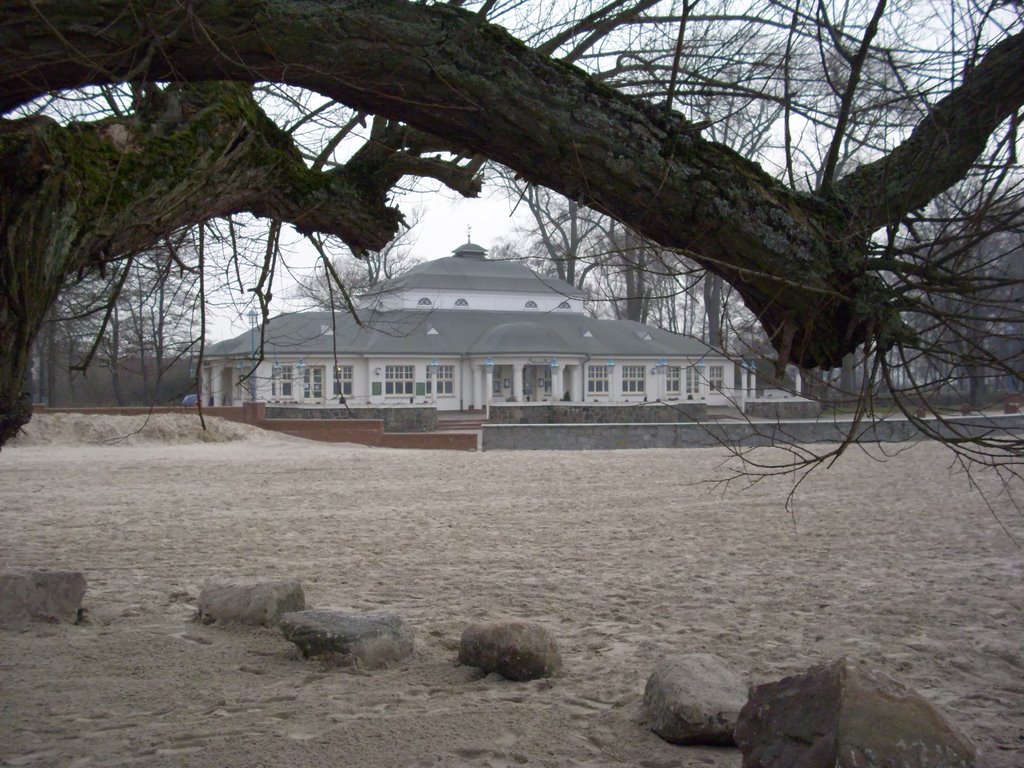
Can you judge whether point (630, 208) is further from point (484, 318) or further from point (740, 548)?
point (484, 318)

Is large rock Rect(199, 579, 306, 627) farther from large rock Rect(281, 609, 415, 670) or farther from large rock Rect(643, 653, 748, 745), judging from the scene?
large rock Rect(643, 653, 748, 745)

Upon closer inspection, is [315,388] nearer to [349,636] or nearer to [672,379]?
[672,379]

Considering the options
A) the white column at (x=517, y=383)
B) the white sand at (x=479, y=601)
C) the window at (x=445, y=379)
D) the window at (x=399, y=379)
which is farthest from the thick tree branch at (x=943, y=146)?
the window at (x=445, y=379)

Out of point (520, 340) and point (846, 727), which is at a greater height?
point (520, 340)

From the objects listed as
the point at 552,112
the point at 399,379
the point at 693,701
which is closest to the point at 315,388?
the point at 399,379

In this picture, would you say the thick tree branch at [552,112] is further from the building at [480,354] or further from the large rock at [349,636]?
the building at [480,354]

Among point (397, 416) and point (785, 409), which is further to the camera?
point (785, 409)

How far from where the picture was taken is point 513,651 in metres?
5.34

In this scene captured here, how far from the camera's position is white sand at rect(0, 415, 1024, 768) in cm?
438

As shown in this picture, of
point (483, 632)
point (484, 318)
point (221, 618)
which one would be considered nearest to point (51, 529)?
point (221, 618)

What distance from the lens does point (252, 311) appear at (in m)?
8.58

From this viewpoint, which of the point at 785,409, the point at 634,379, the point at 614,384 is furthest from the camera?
the point at 634,379

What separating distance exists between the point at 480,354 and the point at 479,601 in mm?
31990

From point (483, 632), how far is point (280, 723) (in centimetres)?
141
